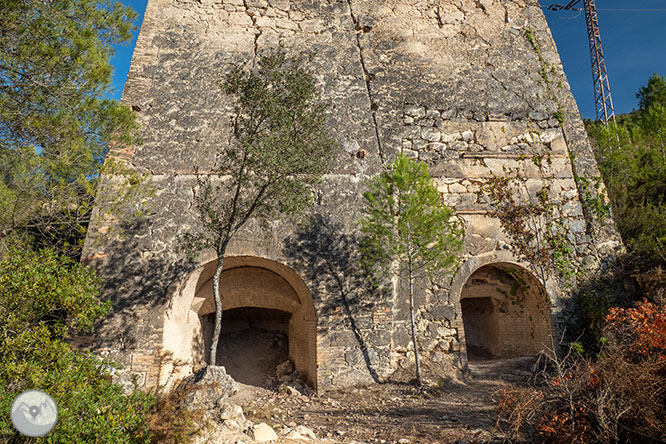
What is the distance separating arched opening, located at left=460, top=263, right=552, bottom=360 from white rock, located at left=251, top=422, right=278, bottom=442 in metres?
6.51

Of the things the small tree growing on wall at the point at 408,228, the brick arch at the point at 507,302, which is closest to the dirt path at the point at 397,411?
the small tree growing on wall at the point at 408,228

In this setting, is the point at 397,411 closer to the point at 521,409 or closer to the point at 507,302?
the point at 521,409

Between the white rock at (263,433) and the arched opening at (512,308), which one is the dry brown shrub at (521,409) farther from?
the arched opening at (512,308)

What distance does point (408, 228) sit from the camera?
8.59 metres

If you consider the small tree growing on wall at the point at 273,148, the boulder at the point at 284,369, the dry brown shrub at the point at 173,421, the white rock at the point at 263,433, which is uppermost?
the small tree growing on wall at the point at 273,148

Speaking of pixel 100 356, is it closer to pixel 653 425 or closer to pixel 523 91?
pixel 653 425

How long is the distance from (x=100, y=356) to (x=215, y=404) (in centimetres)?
339

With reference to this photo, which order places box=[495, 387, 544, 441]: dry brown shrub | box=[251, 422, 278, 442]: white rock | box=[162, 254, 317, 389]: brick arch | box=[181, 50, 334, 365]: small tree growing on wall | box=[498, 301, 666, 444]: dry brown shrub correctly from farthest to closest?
box=[162, 254, 317, 389]: brick arch → box=[181, 50, 334, 365]: small tree growing on wall → box=[251, 422, 278, 442]: white rock → box=[495, 387, 544, 441]: dry brown shrub → box=[498, 301, 666, 444]: dry brown shrub

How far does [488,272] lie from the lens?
34.7 feet

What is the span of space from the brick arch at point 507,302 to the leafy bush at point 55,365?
7015 millimetres

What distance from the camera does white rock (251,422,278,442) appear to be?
5.78 m

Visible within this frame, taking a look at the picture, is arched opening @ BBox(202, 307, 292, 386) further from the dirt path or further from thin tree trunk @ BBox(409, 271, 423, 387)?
thin tree trunk @ BBox(409, 271, 423, 387)

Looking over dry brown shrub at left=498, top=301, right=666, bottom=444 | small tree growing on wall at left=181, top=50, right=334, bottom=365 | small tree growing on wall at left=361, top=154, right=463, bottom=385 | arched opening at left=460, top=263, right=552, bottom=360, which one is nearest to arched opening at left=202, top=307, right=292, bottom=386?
small tree growing on wall at left=361, top=154, right=463, bottom=385

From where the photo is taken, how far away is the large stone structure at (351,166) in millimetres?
8734
